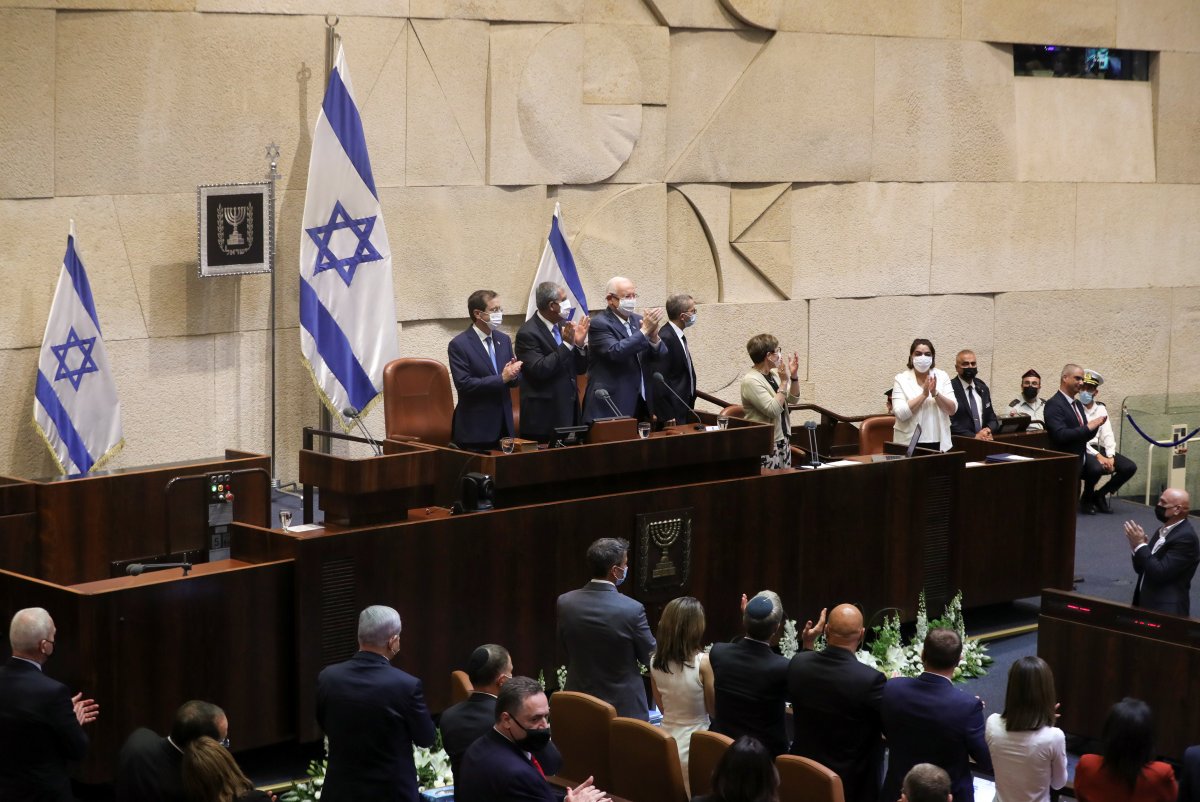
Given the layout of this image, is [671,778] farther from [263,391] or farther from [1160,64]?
[1160,64]

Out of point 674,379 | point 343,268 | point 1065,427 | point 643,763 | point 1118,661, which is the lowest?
point 1118,661

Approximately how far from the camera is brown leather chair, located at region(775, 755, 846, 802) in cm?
459

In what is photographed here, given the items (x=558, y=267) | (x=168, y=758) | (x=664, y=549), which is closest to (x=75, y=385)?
(x=558, y=267)

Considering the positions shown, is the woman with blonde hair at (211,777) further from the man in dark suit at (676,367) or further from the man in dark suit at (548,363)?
the man in dark suit at (676,367)

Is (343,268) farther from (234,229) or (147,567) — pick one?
(147,567)

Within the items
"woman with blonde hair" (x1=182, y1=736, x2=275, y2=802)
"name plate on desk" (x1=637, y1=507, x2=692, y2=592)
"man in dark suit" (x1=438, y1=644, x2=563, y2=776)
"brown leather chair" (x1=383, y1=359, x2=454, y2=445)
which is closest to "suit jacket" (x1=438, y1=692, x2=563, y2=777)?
"man in dark suit" (x1=438, y1=644, x2=563, y2=776)

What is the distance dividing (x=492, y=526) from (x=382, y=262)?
3.46 m

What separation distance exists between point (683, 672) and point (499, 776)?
1.39 m

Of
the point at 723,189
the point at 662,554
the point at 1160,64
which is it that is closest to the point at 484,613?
the point at 662,554

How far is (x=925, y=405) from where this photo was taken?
364 inches

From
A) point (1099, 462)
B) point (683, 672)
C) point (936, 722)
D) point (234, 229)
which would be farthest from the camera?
point (1099, 462)

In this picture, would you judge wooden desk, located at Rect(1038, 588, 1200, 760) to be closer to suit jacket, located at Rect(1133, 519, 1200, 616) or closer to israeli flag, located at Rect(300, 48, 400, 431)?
suit jacket, located at Rect(1133, 519, 1200, 616)

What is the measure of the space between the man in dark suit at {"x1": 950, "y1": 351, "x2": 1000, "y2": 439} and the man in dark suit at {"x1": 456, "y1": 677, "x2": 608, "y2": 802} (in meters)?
6.34

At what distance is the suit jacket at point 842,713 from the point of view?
5.13 metres
